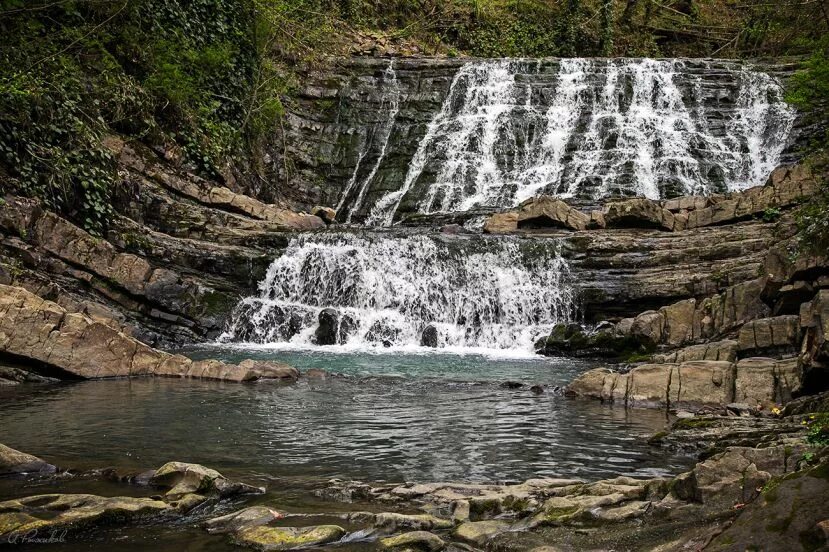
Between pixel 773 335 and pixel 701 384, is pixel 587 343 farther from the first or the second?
pixel 701 384

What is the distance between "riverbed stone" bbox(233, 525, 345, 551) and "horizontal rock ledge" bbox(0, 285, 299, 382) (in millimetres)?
7913

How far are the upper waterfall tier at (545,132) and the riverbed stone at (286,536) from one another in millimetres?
21140

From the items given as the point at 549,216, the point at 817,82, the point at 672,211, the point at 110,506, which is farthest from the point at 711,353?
the point at 817,82

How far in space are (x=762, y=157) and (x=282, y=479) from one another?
24.4m

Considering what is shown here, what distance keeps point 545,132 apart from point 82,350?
68.0ft

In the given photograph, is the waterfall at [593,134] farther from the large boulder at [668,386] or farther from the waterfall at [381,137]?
the large boulder at [668,386]

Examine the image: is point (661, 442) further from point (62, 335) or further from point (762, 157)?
point (762, 157)

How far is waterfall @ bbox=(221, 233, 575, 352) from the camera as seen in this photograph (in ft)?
58.5

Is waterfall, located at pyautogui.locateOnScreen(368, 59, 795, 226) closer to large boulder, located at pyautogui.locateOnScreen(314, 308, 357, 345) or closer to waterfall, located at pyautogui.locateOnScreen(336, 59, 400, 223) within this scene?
waterfall, located at pyautogui.locateOnScreen(336, 59, 400, 223)

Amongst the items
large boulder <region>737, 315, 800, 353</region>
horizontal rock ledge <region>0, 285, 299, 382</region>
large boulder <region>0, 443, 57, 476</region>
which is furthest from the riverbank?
horizontal rock ledge <region>0, 285, 299, 382</region>

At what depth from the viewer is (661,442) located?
7355mm

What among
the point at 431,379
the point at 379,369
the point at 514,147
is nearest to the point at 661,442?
the point at 431,379

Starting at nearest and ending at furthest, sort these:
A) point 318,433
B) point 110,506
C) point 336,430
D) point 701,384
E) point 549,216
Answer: point 110,506 < point 318,433 < point 336,430 < point 701,384 < point 549,216

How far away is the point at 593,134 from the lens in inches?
1057
